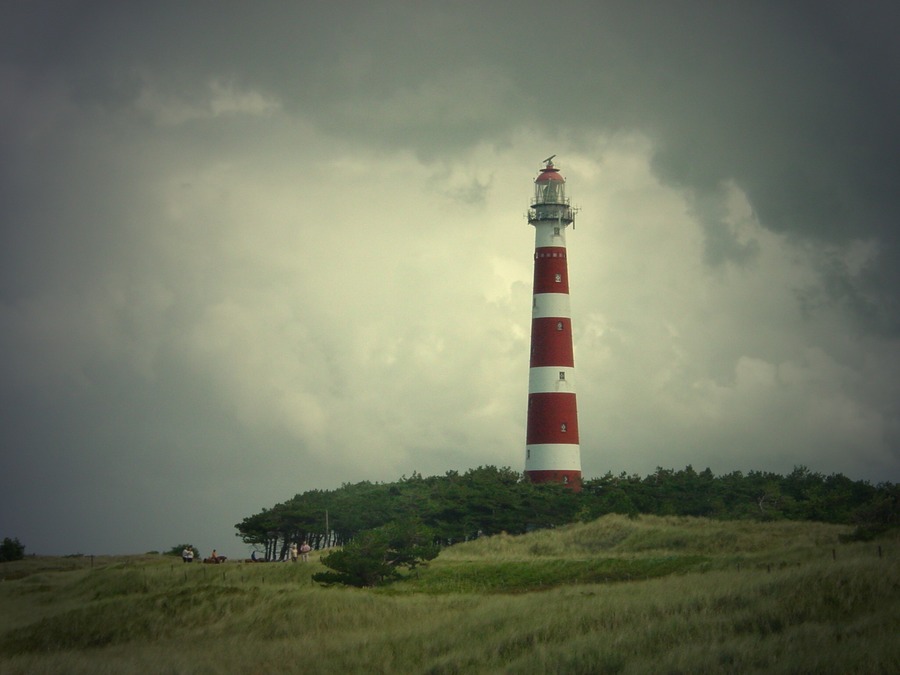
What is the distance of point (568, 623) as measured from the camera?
29.3m

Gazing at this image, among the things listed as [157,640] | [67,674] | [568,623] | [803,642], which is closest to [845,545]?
[568,623]

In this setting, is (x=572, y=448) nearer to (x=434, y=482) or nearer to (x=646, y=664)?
(x=434, y=482)

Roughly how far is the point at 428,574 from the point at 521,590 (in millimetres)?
7188

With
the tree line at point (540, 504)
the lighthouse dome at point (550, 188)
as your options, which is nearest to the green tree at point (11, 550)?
the tree line at point (540, 504)

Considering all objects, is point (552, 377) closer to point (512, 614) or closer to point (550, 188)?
point (550, 188)

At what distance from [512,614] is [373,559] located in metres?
15.0

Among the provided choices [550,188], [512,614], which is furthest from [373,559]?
[550,188]

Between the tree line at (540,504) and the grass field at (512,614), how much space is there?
13.0 m

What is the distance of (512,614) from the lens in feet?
104

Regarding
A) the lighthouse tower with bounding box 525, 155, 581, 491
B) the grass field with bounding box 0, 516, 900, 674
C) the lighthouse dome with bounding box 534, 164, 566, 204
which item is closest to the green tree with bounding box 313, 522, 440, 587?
the grass field with bounding box 0, 516, 900, 674

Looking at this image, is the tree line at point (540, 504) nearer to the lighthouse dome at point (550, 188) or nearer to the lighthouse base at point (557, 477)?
the lighthouse base at point (557, 477)

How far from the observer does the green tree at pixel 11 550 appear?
233 feet

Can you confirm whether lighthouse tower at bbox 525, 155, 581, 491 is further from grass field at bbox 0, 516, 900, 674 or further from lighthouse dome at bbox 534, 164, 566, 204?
grass field at bbox 0, 516, 900, 674

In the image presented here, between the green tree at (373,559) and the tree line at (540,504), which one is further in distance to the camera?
the tree line at (540,504)
